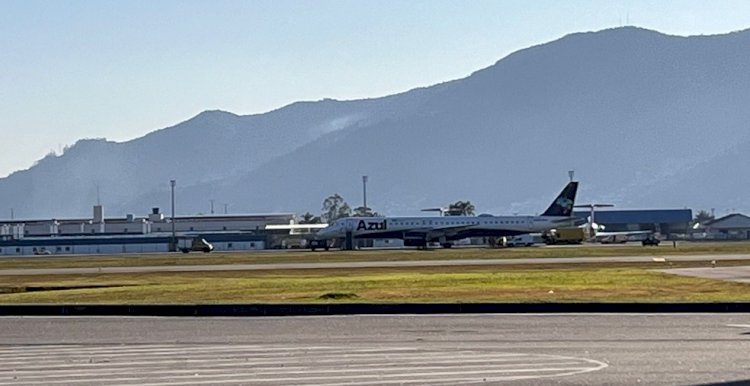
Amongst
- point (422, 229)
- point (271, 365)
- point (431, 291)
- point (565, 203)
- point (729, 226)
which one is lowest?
point (271, 365)

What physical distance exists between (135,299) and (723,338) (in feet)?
52.6

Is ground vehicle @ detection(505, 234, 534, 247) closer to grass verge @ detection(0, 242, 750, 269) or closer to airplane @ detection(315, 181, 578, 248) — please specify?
airplane @ detection(315, 181, 578, 248)

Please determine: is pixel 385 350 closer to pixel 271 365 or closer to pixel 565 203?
pixel 271 365

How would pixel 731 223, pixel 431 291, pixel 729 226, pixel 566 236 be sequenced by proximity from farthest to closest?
1. pixel 731 223
2. pixel 729 226
3. pixel 566 236
4. pixel 431 291

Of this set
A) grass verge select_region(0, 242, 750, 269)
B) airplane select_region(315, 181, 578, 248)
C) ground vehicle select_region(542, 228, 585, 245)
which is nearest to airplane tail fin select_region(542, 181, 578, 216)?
ground vehicle select_region(542, 228, 585, 245)

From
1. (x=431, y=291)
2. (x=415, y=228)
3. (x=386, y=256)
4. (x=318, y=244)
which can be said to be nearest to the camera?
(x=431, y=291)

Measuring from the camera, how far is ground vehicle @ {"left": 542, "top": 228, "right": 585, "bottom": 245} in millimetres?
120938

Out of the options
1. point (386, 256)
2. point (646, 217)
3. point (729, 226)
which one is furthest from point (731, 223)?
point (386, 256)

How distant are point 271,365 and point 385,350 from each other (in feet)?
7.41

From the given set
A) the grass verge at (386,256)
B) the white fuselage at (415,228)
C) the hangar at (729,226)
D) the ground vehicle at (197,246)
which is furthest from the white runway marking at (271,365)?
the hangar at (729,226)

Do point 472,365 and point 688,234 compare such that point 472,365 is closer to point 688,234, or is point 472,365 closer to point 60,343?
point 60,343

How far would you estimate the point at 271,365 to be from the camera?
18016 millimetres

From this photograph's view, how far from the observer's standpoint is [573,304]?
2833cm

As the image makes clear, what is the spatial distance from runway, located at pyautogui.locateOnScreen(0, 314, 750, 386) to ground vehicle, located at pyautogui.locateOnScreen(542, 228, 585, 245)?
94.8m
